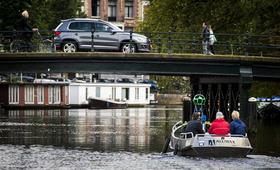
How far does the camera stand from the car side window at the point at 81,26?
56438 millimetres

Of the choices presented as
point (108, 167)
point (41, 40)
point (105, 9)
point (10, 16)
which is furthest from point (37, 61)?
point (105, 9)

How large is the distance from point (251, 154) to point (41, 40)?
15.9 m

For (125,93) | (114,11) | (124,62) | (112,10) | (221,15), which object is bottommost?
(125,93)

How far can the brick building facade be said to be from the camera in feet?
458

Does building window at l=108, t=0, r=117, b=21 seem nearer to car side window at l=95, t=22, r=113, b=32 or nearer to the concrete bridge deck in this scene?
car side window at l=95, t=22, r=113, b=32

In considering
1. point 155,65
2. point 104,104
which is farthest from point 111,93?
point 155,65

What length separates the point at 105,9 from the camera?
458ft

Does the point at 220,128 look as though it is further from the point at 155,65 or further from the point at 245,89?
the point at 245,89

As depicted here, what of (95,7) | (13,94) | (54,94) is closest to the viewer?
(13,94)

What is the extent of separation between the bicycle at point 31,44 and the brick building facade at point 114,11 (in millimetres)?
83623

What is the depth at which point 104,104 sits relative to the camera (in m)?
116

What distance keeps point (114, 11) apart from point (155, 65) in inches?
3409

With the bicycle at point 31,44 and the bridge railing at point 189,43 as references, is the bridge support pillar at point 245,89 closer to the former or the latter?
the bridge railing at point 189,43

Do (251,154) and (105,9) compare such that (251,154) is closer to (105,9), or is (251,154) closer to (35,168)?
(35,168)
